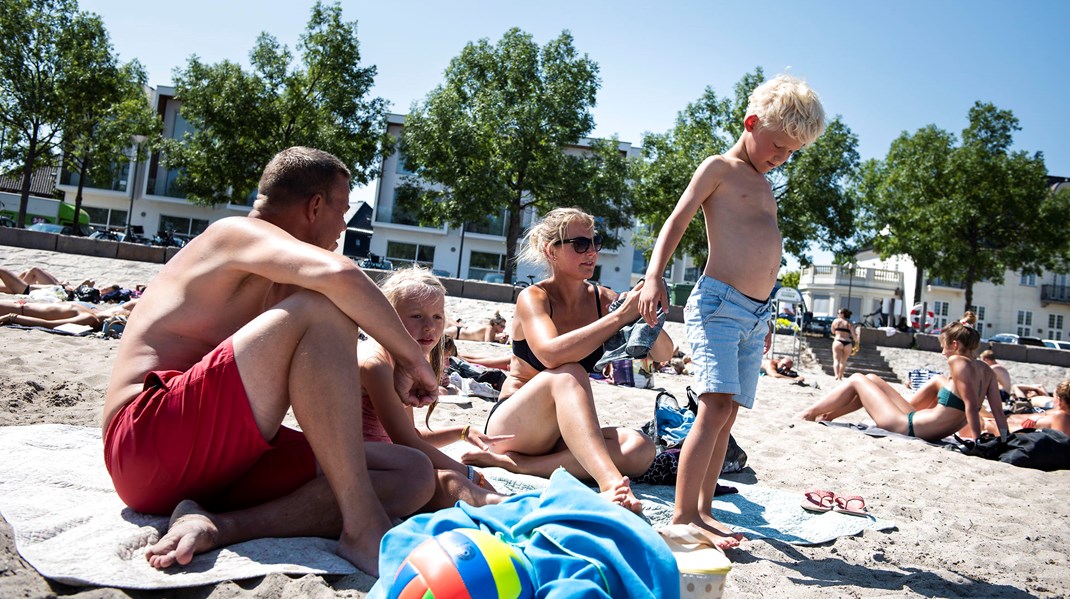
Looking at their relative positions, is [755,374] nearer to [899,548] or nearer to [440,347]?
[899,548]

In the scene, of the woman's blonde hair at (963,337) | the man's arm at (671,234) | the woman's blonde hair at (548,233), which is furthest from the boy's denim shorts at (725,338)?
the woman's blonde hair at (963,337)

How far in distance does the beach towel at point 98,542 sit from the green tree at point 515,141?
79.1 feet

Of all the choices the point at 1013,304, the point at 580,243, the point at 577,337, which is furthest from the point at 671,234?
the point at 1013,304

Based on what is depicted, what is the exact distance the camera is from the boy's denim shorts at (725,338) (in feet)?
9.78

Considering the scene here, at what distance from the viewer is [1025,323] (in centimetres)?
4522

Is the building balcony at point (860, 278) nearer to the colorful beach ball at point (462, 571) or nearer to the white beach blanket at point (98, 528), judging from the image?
the white beach blanket at point (98, 528)

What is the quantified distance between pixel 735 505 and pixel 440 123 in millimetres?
25259

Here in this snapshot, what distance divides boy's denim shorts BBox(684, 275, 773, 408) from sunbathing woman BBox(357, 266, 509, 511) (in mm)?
1023

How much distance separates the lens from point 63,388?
14.5ft

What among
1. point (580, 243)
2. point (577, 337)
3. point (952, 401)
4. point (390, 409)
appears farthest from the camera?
point (952, 401)

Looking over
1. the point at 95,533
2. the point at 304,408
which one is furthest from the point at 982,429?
the point at 95,533

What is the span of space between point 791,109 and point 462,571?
7.84 feet

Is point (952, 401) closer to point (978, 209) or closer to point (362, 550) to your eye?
point (362, 550)

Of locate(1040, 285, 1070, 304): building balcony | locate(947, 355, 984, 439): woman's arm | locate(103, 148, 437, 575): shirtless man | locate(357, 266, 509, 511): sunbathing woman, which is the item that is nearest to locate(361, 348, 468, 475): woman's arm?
locate(357, 266, 509, 511): sunbathing woman
